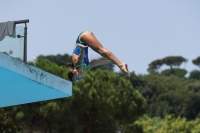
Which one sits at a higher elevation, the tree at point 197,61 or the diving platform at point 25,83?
the tree at point 197,61

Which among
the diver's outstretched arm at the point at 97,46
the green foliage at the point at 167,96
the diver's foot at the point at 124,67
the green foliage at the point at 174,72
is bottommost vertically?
the diver's foot at the point at 124,67

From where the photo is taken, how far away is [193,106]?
9388 centimetres

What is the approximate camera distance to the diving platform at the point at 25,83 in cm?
1077

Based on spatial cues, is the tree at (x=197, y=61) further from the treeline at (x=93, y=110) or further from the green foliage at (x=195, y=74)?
the treeline at (x=93, y=110)

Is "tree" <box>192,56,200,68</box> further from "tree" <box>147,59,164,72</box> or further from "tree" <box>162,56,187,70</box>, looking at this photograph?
"tree" <box>147,59,164,72</box>

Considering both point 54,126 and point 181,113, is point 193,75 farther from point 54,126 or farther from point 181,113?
point 54,126

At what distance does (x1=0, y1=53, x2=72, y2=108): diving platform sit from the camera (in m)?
10.8

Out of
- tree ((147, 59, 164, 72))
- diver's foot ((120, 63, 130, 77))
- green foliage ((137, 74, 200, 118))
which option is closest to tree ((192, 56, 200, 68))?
tree ((147, 59, 164, 72))

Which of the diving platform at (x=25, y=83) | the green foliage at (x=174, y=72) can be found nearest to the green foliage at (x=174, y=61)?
the green foliage at (x=174, y=72)

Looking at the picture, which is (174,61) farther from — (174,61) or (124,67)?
(124,67)

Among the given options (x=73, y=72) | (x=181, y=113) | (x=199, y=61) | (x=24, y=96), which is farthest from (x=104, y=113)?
(x=199, y=61)

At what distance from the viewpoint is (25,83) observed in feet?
37.8

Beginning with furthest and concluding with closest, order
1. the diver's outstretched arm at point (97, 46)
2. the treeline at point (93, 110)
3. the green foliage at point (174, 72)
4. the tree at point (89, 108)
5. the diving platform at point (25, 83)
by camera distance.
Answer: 1. the green foliage at point (174, 72)
2. the tree at point (89, 108)
3. the treeline at point (93, 110)
4. the diving platform at point (25, 83)
5. the diver's outstretched arm at point (97, 46)

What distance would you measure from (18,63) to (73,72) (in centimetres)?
229
